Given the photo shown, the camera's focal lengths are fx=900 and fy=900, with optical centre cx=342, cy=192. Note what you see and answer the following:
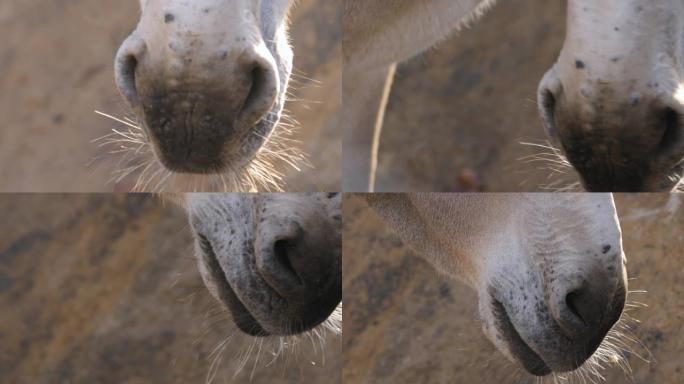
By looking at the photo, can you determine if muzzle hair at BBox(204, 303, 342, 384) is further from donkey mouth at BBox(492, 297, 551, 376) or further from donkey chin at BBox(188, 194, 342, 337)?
donkey mouth at BBox(492, 297, 551, 376)

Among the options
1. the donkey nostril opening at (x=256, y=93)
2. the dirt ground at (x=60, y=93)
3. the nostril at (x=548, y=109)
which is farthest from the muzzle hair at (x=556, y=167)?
the dirt ground at (x=60, y=93)

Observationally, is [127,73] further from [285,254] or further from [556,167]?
[556,167]

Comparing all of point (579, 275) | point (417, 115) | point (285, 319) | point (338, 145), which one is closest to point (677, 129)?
point (579, 275)

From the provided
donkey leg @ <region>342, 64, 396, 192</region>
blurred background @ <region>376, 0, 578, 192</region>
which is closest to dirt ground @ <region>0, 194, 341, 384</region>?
donkey leg @ <region>342, 64, 396, 192</region>

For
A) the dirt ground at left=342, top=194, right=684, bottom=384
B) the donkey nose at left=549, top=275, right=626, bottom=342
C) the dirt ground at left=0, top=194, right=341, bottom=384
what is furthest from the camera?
the dirt ground at left=0, top=194, right=341, bottom=384

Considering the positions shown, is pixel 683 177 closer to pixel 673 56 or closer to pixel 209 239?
pixel 673 56

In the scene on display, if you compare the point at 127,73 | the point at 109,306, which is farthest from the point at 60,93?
the point at 127,73
